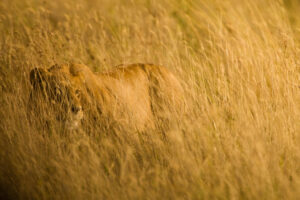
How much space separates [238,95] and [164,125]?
2.62 ft

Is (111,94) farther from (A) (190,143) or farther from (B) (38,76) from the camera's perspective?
(A) (190,143)

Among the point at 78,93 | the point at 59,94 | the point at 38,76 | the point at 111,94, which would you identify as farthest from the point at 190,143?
the point at 38,76

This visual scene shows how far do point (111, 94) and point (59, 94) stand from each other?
0.50 metres

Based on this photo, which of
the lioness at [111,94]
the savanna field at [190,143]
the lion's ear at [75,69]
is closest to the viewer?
the savanna field at [190,143]

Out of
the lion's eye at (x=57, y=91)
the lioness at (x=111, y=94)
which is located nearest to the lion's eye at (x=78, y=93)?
the lioness at (x=111, y=94)

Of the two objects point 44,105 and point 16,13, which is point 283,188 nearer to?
point 44,105

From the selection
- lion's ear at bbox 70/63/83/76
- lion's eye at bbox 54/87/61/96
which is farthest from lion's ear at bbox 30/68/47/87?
lion's ear at bbox 70/63/83/76

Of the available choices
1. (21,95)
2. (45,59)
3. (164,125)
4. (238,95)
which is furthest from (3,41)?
(238,95)

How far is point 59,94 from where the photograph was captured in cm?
289

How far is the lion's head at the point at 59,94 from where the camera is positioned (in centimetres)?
279

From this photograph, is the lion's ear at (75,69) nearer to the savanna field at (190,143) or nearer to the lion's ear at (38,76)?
the lion's ear at (38,76)

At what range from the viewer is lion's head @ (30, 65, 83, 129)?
2791mm

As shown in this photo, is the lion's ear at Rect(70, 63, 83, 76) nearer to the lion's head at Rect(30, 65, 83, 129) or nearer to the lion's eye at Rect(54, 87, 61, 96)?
the lion's head at Rect(30, 65, 83, 129)

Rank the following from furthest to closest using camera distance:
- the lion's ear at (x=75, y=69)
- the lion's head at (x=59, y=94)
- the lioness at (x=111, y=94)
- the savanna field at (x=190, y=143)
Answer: the lion's ear at (x=75, y=69), the lioness at (x=111, y=94), the lion's head at (x=59, y=94), the savanna field at (x=190, y=143)
